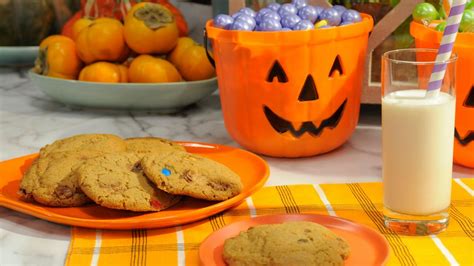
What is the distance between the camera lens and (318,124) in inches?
47.3

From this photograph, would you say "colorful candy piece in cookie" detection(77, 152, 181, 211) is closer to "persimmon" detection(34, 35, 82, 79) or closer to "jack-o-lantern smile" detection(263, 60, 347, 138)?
"jack-o-lantern smile" detection(263, 60, 347, 138)

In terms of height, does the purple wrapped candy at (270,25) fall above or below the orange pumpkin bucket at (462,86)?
above

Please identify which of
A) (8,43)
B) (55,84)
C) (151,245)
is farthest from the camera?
(8,43)

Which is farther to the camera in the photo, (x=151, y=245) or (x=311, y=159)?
(x=311, y=159)

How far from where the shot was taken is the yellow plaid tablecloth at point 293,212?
87 cm

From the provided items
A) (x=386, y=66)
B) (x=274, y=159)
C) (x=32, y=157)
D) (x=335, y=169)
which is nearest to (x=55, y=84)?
(x=32, y=157)

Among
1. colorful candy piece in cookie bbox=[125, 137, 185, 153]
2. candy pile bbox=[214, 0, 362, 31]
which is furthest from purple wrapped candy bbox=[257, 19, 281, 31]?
colorful candy piece in cookie bbox=[125, 137, 185, 153]

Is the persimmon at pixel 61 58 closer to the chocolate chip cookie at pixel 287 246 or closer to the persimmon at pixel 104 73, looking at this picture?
the persimmon at pixel 104 73

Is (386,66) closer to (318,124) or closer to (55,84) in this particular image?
(318,124)

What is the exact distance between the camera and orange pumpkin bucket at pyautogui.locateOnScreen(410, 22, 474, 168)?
107cm

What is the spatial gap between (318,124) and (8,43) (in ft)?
2.79

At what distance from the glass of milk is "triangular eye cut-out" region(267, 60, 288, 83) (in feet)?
0.83

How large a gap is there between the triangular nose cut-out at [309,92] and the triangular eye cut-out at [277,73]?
0.03m

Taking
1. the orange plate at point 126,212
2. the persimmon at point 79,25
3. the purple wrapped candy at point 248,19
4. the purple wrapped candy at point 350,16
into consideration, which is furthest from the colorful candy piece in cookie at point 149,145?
the persimmon at point 79,25
